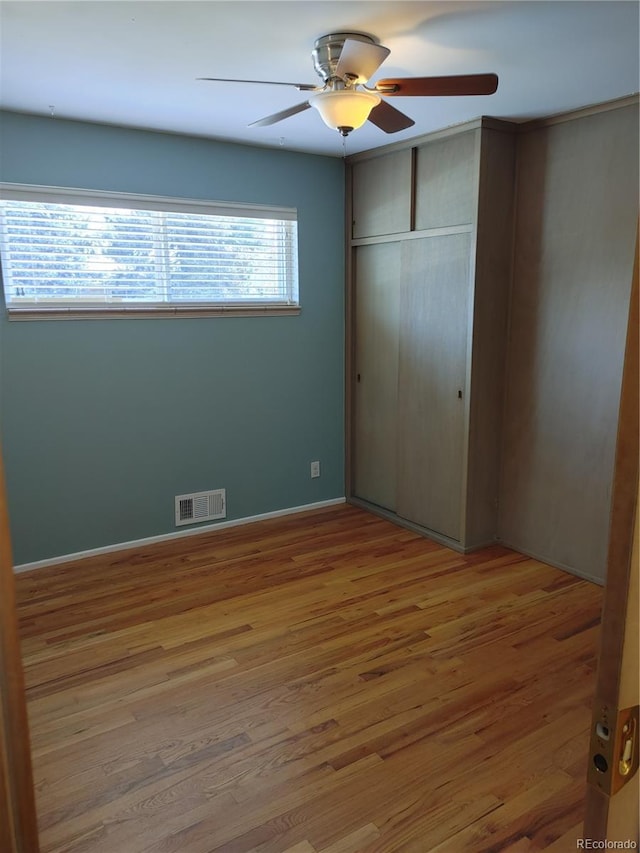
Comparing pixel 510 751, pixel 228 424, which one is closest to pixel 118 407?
pixel 228 424

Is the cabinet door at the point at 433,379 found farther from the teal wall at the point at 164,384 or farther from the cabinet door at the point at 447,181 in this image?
the teal wall at the point at 164,384

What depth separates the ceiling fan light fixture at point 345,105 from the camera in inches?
85.9

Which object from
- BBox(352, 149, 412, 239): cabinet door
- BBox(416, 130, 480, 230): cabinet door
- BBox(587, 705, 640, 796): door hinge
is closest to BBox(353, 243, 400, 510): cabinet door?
BBox(352, 149, 412, 239): cabinet door

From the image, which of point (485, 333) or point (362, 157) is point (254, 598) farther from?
point (362, 157)

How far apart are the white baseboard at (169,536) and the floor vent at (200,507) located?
0.06m

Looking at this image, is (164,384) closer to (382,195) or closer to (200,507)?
(200,507)

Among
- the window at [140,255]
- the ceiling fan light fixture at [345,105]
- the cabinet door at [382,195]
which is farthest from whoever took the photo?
the cabinet door at [382,195]

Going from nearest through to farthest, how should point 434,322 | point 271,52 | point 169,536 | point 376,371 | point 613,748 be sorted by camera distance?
point 613,748 < point 271,52 < point 434,322 < point 169,536 < point 376,371

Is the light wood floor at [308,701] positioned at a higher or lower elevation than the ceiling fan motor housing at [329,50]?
lower

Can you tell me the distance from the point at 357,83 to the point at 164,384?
85.9 inches

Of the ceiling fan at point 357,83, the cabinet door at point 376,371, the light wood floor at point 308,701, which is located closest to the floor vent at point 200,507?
the light wood floor at point 308,701

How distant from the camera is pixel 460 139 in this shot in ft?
11.6

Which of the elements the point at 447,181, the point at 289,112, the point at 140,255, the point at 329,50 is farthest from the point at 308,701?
the point at 447,181

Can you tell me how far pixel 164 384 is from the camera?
12.7 ft
